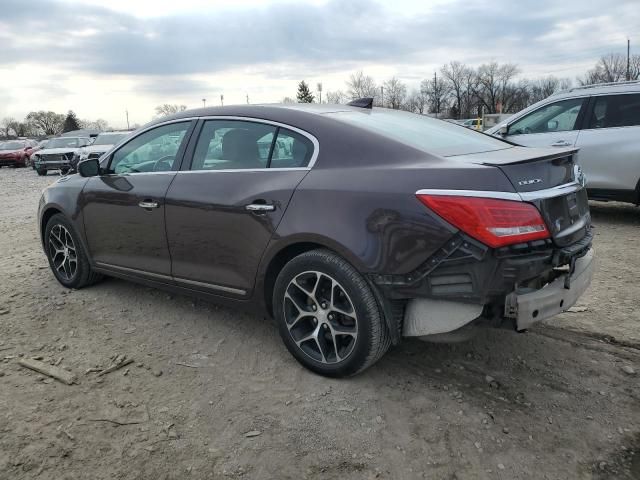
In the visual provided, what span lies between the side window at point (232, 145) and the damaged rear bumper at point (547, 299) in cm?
166

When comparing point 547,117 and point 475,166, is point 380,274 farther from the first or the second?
point 547,117

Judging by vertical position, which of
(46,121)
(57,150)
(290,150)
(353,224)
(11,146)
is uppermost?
(46,121)

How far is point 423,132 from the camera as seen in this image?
3387 millimetres

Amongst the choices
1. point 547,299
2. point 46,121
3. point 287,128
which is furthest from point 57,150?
point 46,121

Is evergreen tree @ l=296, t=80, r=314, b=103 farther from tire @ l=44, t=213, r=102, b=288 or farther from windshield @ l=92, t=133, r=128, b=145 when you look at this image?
tire @ l=44, t=213, r=102, b=288

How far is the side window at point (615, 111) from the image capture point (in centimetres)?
688

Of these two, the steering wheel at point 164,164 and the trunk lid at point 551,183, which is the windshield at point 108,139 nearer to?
the steering wheel at point 164,164

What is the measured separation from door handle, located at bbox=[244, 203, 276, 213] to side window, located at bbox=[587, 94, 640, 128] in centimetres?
572

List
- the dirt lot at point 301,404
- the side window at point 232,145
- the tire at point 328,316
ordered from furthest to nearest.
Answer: the side window at point 232,145 < the tire at point 328,316 < the dirt lot at point 301,404

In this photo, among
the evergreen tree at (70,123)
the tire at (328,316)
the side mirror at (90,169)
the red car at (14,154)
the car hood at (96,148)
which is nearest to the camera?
the tire at (328,316)

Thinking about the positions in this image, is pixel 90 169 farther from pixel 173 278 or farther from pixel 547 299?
pixel 547 299

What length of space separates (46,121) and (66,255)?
106919 mm

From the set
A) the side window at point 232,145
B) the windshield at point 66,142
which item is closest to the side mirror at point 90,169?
the side window at point 232,145

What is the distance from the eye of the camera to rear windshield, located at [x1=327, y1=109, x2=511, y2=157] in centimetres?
308
